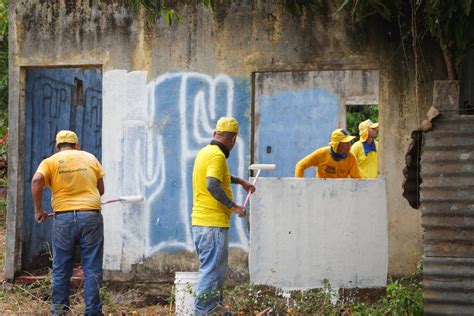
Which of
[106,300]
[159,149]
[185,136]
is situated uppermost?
[185,136]

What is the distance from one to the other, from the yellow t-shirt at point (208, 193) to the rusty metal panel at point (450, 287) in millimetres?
1943

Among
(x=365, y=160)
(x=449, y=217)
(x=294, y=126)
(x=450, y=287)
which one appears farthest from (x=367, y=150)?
(x=450, y=287)

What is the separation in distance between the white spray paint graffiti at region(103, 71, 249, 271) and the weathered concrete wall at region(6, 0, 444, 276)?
0.14 m

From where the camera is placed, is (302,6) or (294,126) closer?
(302,6)

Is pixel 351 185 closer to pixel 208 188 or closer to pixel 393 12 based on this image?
pixel 208 188

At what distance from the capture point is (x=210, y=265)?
654cm

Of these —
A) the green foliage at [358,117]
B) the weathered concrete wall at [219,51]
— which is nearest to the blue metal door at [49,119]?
the weathered concrete wall at [219,51]

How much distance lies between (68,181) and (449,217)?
11.4 feet

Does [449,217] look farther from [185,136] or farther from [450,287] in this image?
[185,136]


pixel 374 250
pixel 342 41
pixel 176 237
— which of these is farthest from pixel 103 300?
pixel 342 41

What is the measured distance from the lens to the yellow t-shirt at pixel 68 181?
709cm

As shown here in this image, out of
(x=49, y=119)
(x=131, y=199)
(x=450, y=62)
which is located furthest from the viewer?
(x=49, y=119)

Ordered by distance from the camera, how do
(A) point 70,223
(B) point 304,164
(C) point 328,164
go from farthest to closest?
(C) point 328,164 < (B) point 304,164 < (A) point 70,223

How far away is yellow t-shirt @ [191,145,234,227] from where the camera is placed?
21.4ft
